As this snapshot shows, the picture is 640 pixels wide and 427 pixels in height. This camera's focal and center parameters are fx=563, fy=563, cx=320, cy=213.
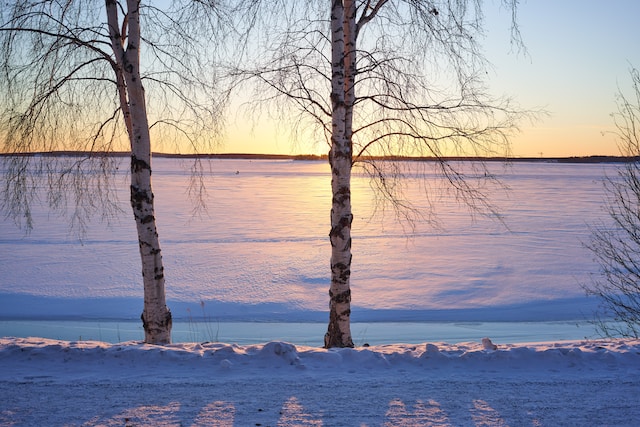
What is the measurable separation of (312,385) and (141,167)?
3422 millimetres

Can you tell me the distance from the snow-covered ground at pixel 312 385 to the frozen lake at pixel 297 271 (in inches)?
139

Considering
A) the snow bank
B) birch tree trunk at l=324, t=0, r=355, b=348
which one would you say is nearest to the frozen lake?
birch tree trunk at l=324, t=0, r=355, b=348

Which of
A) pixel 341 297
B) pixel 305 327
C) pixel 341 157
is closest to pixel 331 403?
pixel 341 297

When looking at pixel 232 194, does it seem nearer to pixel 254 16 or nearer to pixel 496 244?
pixel 496 244

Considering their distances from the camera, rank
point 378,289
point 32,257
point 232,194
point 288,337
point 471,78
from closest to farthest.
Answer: point 471,78
point 288,337
point 378,289
point 32,257
point 232,194

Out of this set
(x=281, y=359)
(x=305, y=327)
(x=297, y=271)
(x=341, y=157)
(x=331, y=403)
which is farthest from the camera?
(x=297, y=271)

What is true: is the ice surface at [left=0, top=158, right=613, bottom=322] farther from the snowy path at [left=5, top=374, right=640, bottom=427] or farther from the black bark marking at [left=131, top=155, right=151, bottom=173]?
the snowy path at [left=5, top=374, right=640, bottom=427]

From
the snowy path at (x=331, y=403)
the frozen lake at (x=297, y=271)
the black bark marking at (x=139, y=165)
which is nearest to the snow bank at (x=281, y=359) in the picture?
the snowy path at (x=331, y=403)

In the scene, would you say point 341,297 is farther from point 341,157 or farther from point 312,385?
point 312,385

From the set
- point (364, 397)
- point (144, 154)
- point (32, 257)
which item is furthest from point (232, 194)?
point (364, 397)

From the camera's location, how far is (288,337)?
11.7m

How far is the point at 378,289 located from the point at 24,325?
9000mm

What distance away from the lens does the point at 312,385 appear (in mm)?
4758

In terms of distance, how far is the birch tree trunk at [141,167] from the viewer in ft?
21.7
